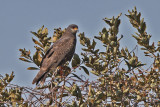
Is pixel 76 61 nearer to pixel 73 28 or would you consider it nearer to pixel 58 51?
pixel 58 51

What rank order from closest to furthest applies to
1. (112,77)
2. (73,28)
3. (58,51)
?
(112,77) → (58,51) → (73,28)

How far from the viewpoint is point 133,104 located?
171 inches

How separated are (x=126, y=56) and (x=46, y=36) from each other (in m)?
A: 2.01

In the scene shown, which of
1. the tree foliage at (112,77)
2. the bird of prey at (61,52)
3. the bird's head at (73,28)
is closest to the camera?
the tree foliage at (112,77)

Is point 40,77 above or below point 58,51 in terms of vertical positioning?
below

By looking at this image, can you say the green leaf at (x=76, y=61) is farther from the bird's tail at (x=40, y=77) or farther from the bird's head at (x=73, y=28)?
the bird's head at (x=73, y=28)

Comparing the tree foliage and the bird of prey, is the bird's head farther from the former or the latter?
the tree foliage

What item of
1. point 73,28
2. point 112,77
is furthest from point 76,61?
point 73,28

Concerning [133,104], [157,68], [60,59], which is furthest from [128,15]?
[60,59]

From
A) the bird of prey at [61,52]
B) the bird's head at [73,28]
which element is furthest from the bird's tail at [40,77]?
the bird's head at [73,28]

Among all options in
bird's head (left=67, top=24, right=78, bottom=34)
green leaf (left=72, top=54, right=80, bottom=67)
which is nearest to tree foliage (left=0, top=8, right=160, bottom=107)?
green leaf (left=72, top=54, right=80, bottom=67)

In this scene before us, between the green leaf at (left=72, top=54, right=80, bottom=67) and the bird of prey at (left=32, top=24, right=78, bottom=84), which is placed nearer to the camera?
the green leaf at (left=72, top=54, right=80, bottom=67)

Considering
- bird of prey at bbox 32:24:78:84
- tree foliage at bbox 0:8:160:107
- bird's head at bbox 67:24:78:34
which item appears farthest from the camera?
bird's head at bbox 67:24:78:34

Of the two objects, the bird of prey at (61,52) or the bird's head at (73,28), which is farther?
the bird's head at (73,28)
